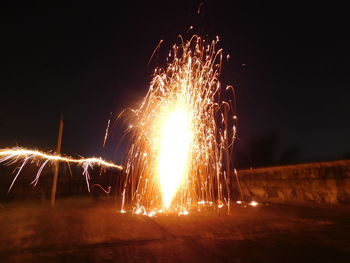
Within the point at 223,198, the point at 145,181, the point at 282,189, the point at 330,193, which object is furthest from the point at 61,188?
the point at 330,193

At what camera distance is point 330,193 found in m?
Result: 6.59

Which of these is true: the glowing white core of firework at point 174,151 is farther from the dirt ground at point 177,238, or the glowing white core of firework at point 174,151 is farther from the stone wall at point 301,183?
the stone wall at point 301,183

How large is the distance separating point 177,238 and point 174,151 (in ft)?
11.5

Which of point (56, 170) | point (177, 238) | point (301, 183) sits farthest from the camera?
point (301, 183)

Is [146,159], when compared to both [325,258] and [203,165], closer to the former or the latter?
[203,165]

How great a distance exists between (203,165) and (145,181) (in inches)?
77.3

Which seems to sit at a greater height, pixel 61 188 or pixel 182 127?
pixel 182 127

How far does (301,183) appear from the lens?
7.39 meters

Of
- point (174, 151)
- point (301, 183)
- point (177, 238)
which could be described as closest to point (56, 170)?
point (174, 151)

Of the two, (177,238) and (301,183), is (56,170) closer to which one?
(177,238)

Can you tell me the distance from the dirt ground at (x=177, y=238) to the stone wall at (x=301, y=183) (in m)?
0.94

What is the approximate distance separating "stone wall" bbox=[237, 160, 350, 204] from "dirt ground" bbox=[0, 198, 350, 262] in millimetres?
943

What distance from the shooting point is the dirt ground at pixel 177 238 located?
3.06 meters

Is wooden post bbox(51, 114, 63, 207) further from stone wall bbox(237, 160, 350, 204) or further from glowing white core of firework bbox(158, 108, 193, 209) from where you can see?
stone wall bbox(237, 160, 350, 204)
